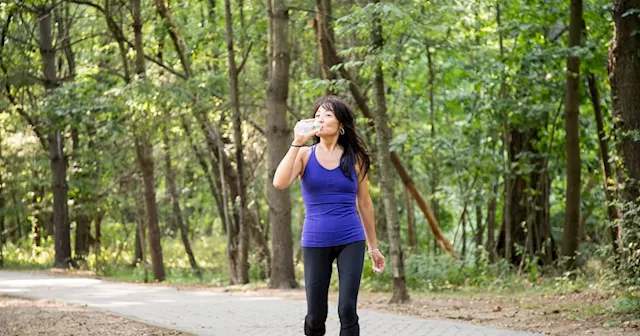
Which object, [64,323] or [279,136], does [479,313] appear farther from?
[279,136]

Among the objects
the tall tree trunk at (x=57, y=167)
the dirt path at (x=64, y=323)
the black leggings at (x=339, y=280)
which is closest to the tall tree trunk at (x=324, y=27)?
the dirt path at (x=64, y=323)

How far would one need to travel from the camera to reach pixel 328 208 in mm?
6078

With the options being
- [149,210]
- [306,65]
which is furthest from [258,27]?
[149,210]

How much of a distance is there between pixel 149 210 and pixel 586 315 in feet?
46.5

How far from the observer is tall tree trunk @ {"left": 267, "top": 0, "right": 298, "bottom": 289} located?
1712 centimetres

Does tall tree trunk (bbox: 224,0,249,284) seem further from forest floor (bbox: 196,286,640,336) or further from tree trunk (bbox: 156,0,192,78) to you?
forest floor (bbox: 196,286,640,336)

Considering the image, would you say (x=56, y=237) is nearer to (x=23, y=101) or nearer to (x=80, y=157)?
→ (x=80, y=157)

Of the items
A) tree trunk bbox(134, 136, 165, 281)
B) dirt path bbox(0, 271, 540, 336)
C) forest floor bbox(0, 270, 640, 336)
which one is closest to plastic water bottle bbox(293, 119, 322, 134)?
dirt path bbox(0, 271, 540, 336)

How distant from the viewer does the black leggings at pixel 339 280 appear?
597cm

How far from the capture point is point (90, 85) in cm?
2116

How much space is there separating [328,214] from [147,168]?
56.3 feet

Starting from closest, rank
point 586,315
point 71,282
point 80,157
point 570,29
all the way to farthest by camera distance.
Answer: point 586,315 → point 570,29 → point 71,282 → point 80,157

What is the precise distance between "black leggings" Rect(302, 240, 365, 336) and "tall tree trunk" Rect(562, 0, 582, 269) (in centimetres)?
1100

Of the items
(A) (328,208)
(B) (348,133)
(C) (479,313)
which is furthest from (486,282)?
(A) (328,208)
